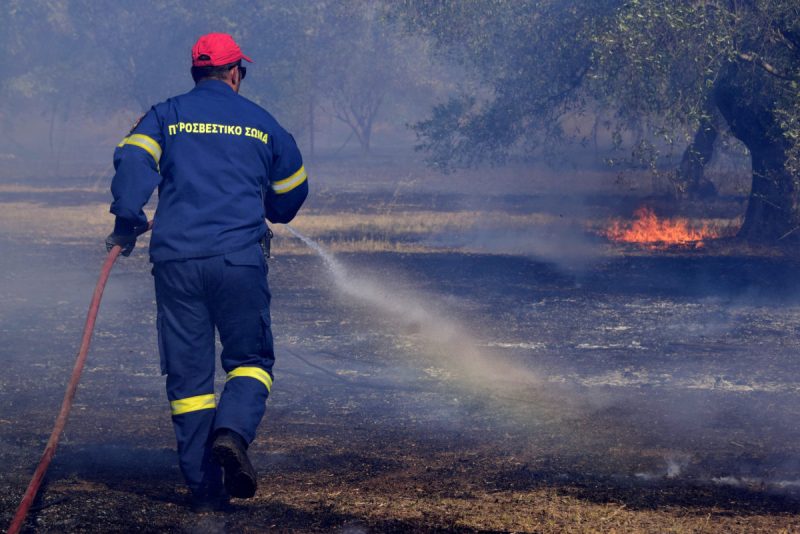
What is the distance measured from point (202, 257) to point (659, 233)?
50.8 ft

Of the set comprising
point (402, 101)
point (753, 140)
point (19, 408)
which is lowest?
point (19, 408)

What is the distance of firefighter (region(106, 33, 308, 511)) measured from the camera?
15.1 ft

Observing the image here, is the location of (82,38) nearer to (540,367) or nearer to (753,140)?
(753,140)

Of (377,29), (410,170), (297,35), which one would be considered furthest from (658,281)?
(377,29)

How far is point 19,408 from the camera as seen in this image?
6.67 meters

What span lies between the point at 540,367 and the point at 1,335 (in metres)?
5.17

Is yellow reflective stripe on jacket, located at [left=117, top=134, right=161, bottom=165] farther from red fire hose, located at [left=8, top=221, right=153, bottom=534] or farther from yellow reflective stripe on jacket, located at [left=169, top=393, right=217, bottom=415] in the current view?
yellow reflective stripe on jacket, located at [left=169, top=393, right=217, bottom=415]

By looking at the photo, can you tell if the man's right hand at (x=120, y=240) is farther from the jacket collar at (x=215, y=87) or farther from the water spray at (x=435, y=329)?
the water spray at (x=435, y=329)

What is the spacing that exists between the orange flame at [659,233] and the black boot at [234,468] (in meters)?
13.7

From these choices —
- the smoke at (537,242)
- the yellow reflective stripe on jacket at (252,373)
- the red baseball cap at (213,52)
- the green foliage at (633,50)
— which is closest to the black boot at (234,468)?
the yellow reflective stripe on jacket at (252,373)

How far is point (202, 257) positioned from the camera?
4.62m

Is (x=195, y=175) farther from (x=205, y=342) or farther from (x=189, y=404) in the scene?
(x=189, y=404)

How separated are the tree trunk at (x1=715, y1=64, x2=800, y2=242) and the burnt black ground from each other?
13.8 feet

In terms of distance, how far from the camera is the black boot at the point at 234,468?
171 inches
